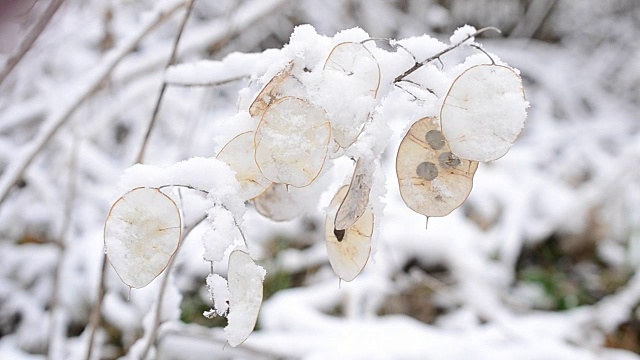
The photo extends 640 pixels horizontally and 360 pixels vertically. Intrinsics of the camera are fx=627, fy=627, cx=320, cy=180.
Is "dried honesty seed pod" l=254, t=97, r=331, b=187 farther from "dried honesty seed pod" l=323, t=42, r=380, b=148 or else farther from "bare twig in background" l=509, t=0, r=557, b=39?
"bare twig in background" l=509, t=0, r=557, b=39

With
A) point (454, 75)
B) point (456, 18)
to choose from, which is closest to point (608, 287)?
point (454, 75)

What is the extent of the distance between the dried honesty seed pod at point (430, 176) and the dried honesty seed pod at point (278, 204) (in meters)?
0.11

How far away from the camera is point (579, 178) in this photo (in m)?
2.33

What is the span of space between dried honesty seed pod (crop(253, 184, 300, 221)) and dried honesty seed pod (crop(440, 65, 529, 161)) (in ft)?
0.45

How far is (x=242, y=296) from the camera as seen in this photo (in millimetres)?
263

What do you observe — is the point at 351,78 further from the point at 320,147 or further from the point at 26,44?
the point at 26,44

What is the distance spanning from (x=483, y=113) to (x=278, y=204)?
0.16 meters

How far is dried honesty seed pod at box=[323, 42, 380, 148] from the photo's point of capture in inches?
10.4

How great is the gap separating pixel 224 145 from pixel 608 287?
5.48 feet

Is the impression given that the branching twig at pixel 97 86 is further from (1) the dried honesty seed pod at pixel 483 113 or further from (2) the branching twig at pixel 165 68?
(1) the dried honesty seed pod at pixel 483 113

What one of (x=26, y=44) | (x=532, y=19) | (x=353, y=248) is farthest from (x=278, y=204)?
(x=532, y=19)

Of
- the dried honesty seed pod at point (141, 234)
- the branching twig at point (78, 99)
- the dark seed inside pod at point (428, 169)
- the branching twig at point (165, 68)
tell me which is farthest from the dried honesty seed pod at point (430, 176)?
the branching twig at point (78, 99)

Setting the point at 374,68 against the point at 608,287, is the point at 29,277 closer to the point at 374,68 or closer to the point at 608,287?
the point at 374,68

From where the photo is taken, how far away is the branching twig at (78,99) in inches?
21.0
